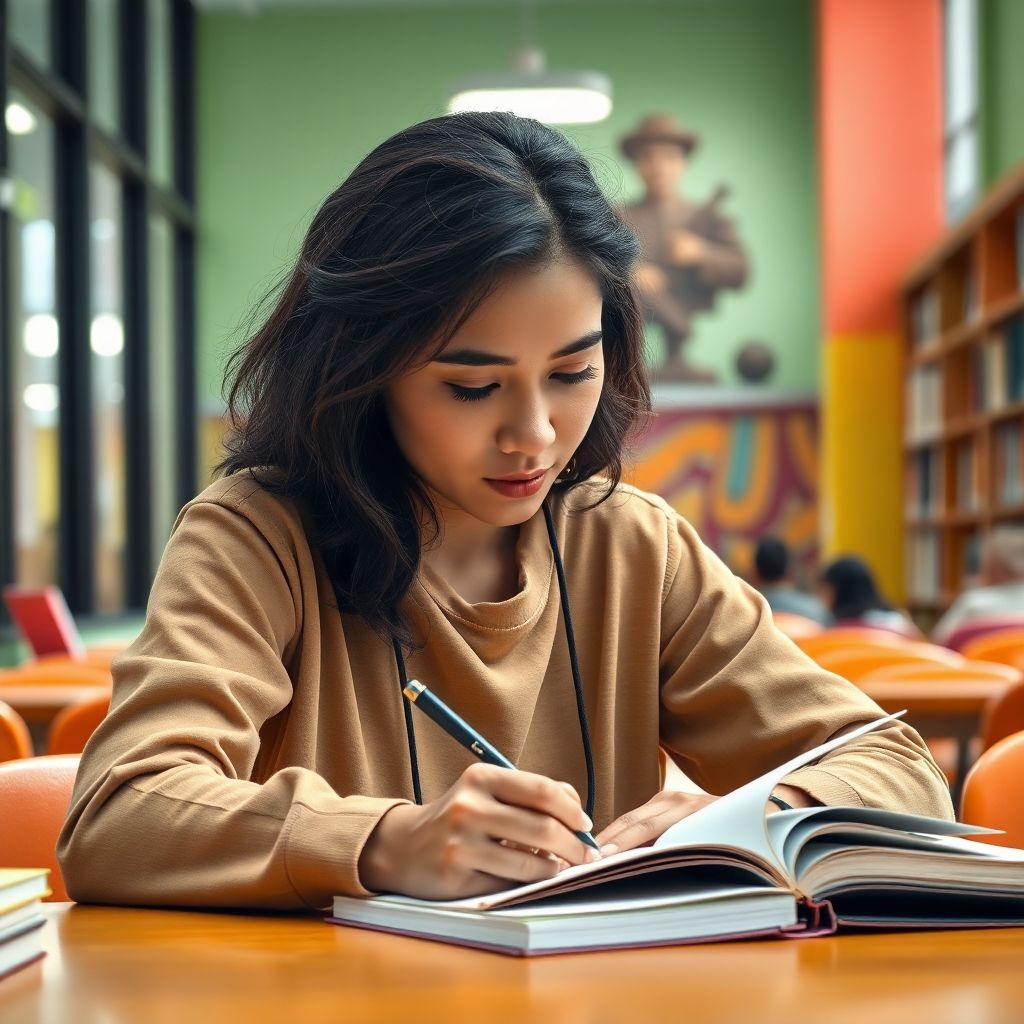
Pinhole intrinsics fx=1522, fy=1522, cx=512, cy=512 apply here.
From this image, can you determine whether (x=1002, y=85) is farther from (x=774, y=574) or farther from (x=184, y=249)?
(x=184, y=249)

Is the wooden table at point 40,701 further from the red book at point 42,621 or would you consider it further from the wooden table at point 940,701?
the wooden table at point 940,701

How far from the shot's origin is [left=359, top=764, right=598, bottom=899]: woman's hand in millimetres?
984

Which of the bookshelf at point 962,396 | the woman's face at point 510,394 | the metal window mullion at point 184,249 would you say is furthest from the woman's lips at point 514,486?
the metal window mullion at point 184,249

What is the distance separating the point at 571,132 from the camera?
33.4 feet

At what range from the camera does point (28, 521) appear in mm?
6941

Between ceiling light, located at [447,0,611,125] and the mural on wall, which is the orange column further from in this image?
ceiling light, located at [447,0,611,125]

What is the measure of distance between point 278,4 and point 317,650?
10.0m

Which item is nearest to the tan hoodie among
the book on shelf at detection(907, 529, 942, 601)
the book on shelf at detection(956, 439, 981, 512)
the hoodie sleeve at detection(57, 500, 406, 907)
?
the hoodie sleeve at detection(57, 500, 406, 907)

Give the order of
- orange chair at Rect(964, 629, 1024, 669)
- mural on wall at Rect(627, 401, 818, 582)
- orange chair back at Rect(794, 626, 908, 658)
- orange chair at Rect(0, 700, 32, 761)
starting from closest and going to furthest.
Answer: orange chair at Rect(0, 700, 32, 761) < orange chair back at Rect(794, 626, 908, 658) < orange chair at Rect(964, 629, 1024, 669) < mural on wall at Rect(627, 401, 818, 582)

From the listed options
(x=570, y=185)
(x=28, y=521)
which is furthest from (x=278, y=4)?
(x=570, y=185)

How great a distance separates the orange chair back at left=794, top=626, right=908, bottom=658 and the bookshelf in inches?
102

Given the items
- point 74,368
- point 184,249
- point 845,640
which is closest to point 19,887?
point 845,640

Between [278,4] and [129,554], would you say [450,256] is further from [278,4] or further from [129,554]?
[278,4]

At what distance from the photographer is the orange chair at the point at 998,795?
1452 millimetres
